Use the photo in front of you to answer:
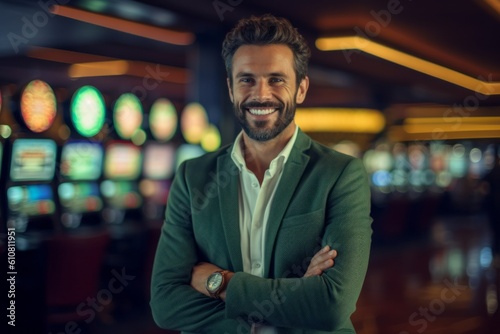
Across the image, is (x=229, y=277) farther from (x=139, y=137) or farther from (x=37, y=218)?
(x=139, y=137)

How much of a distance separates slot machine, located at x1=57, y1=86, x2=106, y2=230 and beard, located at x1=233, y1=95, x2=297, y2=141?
414 centimetres

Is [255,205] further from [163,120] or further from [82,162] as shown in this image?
[163,120]

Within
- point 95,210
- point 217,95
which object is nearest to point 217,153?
point 95,210

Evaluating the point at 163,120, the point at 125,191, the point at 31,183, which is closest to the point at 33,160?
the point at 31,183

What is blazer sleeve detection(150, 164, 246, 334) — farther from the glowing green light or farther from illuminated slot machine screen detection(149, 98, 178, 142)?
illuminated slot machine screen detection(149, 98, 178, 142)

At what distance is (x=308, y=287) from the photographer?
153 centimetres

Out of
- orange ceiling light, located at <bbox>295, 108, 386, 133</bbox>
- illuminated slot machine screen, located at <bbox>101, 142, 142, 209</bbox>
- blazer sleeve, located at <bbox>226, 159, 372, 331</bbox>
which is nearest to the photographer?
blazer sleeve, located at <bbox>226, 159, 372, 331</bbox>

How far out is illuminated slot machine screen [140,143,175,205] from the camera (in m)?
6.84

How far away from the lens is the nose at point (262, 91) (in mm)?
1539

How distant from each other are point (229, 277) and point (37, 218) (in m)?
4.14

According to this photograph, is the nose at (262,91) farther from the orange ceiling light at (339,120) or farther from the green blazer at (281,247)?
the orange ceiling light at (339,120)

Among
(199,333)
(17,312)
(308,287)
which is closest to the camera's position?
(308,287)

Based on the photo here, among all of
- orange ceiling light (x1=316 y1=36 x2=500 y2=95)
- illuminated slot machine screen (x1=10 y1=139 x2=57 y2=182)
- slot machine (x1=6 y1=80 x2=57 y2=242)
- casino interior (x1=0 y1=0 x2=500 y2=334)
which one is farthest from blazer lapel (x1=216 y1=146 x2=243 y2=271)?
orange ceiling light (x1=316 y1=36 x2=500 y2=95)

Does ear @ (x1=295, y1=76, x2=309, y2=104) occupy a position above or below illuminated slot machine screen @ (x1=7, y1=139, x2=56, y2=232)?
above
